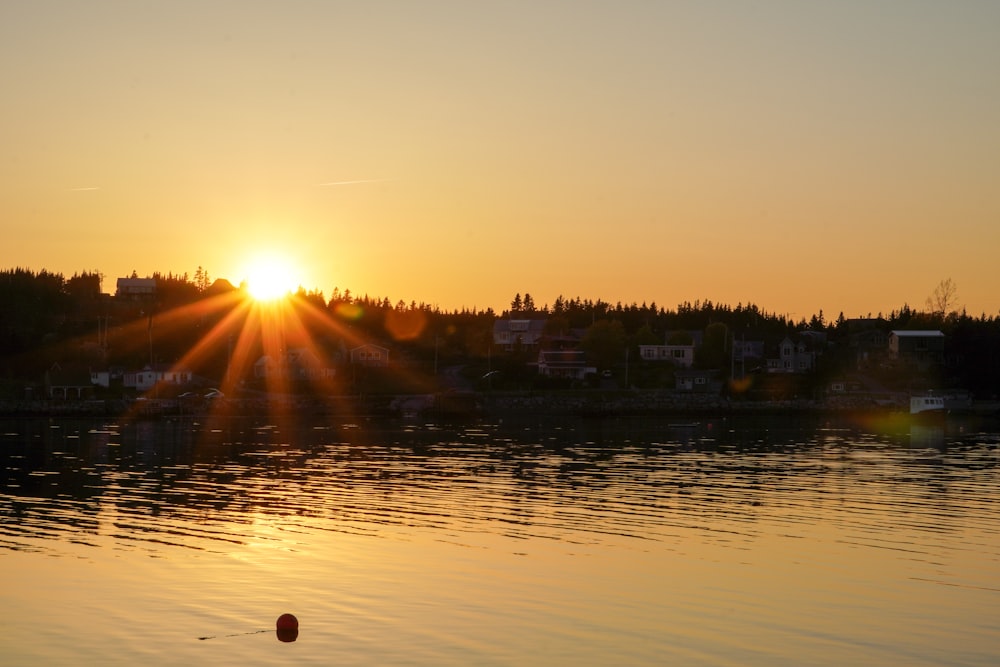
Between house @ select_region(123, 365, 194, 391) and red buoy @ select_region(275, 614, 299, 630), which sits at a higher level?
house @ select_region(123, 365, 194, 391)

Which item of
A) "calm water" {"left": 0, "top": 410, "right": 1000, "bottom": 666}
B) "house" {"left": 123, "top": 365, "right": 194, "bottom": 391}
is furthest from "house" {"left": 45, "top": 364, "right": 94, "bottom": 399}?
"calm water" {"left": 0, "top": 410, "right": 1000, "bottom": 666}

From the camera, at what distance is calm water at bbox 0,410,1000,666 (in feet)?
82.7

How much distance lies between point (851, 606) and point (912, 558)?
324 inches

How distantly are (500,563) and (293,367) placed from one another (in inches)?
6309

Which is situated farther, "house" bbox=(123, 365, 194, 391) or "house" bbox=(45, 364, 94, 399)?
"house" bbox=(123, 365, 194, 391)

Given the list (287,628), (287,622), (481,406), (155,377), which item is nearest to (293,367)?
(155,377)

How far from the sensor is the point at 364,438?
4112 inches

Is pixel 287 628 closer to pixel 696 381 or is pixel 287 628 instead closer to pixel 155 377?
pixel 155 377

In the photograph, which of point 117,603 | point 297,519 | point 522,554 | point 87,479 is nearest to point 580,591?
point 522,554

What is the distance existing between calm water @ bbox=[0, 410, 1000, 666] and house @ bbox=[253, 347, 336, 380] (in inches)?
4427

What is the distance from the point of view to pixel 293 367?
191 metres

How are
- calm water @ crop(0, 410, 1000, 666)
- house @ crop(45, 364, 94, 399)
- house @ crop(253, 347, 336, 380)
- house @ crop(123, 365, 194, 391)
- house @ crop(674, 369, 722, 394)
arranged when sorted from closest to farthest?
calm water @ crop(0, 410, 1000, 666) < house @ crop(45, 364, 94, 399) < house @ crop(123, 365, 194, 391) < house @ crop(674, 369, 722, 394) < house @ crop(253, 347, 336, 380)

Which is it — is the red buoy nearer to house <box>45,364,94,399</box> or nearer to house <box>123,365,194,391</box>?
house <box>45,364,94,399</box>

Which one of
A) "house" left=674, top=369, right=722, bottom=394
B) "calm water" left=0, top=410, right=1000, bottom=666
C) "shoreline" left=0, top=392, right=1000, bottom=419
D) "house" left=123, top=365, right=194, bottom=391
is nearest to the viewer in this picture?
"calm water" left=0, top=410, right=1000, bottom=666
